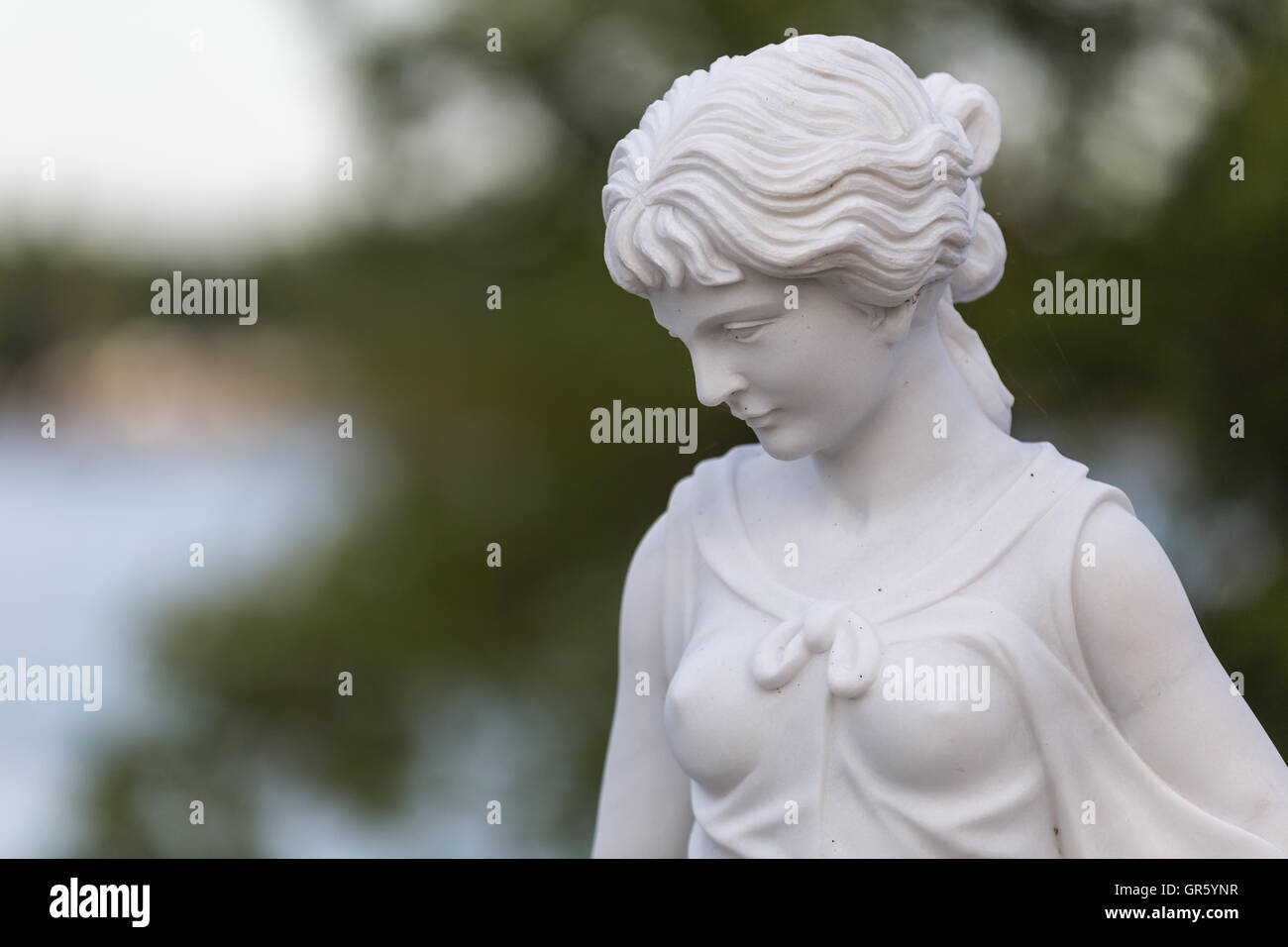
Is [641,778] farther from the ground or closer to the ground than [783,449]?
closer to the ground

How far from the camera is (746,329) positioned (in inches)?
67.7

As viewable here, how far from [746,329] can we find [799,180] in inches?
6.0

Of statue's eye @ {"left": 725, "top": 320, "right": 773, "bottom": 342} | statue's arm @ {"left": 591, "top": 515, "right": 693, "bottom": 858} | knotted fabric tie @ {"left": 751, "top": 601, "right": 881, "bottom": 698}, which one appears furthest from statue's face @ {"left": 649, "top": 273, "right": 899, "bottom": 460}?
statue's arm @ {"left": 591, "top": 515, "right": 693, "bottom": 858}

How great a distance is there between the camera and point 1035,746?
1.75 metres

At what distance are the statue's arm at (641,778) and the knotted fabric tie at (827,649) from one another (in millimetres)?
261

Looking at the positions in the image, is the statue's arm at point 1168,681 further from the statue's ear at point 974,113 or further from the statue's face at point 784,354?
the statue's ear at point 974,113

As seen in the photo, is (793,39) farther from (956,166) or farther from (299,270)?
(299,270)

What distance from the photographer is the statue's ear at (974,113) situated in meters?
1.86

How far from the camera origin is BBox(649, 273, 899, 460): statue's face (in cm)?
171
